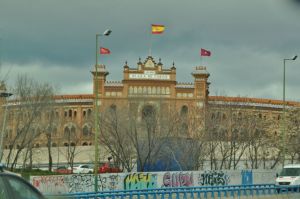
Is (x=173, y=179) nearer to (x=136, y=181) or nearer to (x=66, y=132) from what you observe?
(x=136, y=181)

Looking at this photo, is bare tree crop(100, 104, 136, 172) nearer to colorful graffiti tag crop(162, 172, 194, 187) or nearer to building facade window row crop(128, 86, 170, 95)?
colorful graffiti tag crop(162, 172, 194, 187)

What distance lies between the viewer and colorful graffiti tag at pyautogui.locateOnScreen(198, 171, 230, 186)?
172 feet

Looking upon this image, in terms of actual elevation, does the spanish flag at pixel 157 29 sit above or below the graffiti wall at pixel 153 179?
above

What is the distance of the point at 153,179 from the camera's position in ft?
162

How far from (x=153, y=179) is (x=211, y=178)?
5.96 meters

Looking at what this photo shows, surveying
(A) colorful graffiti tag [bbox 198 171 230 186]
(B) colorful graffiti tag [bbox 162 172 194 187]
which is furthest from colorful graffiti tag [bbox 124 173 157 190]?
(A) colorful graffiti tag [bbox 198 171 230 186]

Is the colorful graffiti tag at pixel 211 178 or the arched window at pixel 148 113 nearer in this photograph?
the colorful graffiti tag at pixel 211 178

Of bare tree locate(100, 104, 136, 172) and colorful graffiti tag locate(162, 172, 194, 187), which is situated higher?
bare tree locate(100, 104, 136, 172)

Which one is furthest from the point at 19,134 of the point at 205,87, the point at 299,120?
the point at 205,87

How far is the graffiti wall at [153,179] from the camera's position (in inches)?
1804

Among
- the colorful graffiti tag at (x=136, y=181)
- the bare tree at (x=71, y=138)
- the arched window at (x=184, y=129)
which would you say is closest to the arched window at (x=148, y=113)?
the arched window at (x=184, y=129)

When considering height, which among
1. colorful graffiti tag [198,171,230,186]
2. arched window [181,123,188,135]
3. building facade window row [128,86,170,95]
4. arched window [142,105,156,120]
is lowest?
colorful graffiti tag [198,171,230,186]

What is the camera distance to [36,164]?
8531 cm

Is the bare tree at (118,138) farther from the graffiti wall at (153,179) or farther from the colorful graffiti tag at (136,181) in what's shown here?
the colorful graffiti tag at (136,181)
